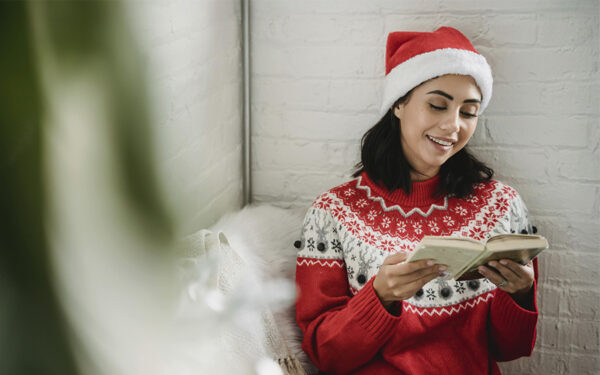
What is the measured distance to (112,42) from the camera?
0.13 metres

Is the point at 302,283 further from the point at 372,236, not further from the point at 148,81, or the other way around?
the point at 148,81

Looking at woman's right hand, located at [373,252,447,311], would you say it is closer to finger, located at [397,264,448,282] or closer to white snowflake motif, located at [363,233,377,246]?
finger, located at [397,264,448,282]

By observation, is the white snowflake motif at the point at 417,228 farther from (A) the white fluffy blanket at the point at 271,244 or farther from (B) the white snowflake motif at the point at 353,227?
(A) the white fluffy blanket at the point at 271,244

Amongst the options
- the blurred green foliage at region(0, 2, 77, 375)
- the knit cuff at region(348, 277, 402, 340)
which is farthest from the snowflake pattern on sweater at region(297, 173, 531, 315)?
the blurred green foliage at region(0, 2, 77, 375)

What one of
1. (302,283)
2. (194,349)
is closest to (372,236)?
(302,283)

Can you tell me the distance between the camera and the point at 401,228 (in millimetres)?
1156

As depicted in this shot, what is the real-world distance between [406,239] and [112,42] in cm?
106

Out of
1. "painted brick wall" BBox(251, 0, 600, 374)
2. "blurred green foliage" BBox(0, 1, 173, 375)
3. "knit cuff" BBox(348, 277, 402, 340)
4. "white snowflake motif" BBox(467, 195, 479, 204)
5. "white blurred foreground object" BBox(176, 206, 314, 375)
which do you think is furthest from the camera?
"painted brick wall" BBox(251, 0, 600, 374)

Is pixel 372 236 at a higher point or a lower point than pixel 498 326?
higher

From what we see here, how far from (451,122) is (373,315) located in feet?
1.43

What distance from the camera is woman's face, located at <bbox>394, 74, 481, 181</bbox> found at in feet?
3.54

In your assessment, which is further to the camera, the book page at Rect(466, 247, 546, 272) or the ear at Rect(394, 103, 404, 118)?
the ear at Rect(394, 103, 404, 118)

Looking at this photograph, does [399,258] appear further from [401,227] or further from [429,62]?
[429,62]

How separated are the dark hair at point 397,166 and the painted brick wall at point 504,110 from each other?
0.60 feet
